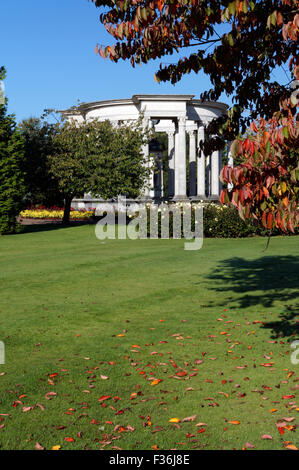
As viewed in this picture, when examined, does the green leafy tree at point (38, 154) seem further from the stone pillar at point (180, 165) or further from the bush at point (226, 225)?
the stone pillar at point (180, 165)

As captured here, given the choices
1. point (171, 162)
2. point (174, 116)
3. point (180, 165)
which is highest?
point (174, 116)

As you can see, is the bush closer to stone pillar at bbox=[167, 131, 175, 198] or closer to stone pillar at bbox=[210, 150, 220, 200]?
stone pillar at bbox=[167, 131, 175, 198]

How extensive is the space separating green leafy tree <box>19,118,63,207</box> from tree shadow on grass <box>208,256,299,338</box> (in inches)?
779

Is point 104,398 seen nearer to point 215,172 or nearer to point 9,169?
point 9,169

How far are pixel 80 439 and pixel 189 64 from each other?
5.95 metres

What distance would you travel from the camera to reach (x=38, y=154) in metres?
32.3

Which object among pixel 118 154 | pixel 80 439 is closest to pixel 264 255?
pixel 80 439

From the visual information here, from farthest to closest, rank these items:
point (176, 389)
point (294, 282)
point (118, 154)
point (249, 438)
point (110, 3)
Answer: point (118, 154), point (294, 282), point (110, 3), point (176, 389), point (249, 438)

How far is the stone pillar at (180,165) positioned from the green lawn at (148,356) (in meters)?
32.9

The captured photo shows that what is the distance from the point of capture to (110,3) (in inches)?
280

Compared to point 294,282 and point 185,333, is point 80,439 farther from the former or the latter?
point 294,282

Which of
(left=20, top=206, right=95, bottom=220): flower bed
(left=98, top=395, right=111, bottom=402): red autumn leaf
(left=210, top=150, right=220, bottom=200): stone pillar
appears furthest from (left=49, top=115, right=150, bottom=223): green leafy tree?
(left=98, top=395, right=111, bottom=402): red autumn leaf

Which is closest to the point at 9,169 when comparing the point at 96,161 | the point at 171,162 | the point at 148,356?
the point at 96,161

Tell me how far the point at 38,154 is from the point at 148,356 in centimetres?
2730
